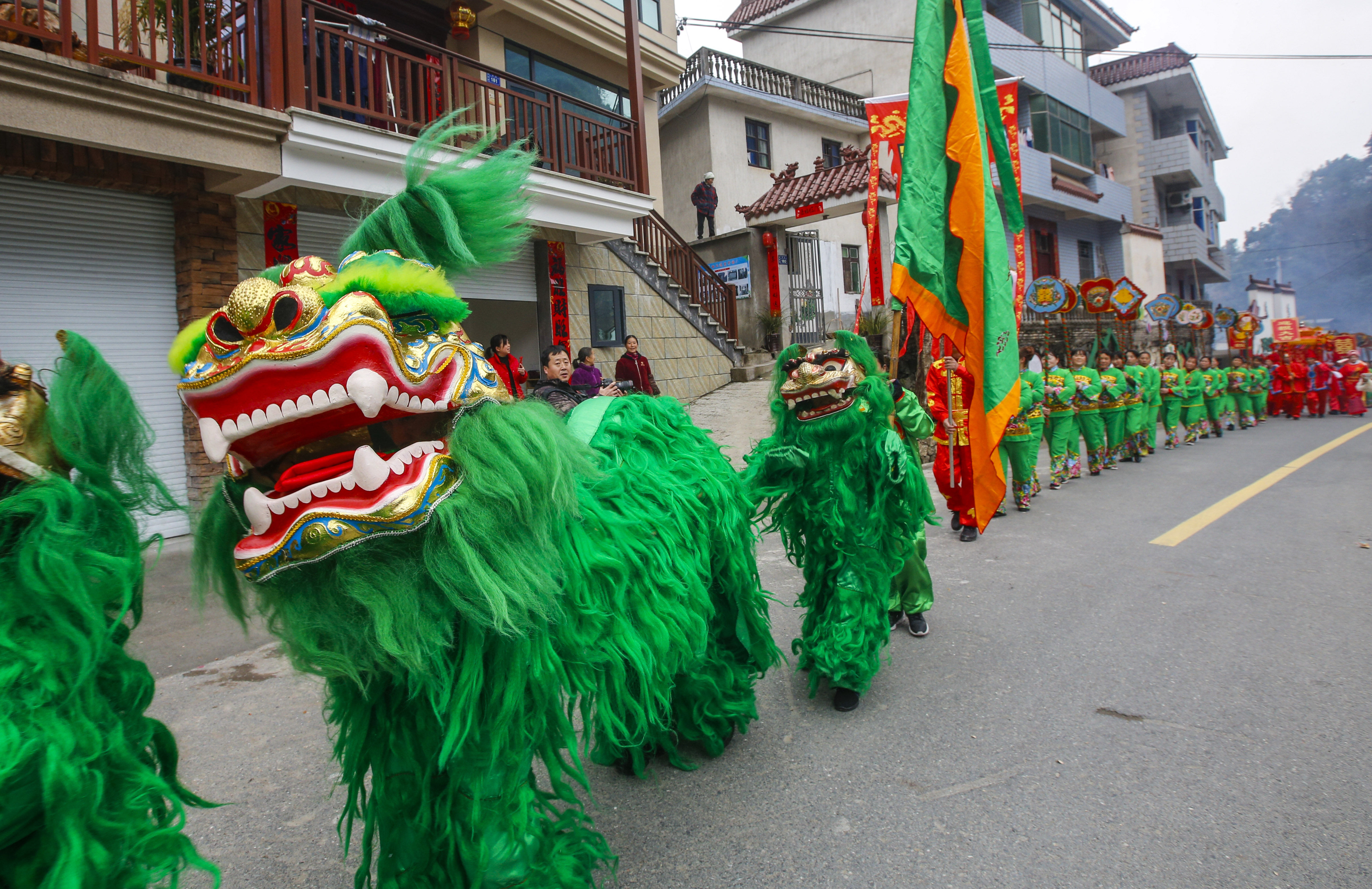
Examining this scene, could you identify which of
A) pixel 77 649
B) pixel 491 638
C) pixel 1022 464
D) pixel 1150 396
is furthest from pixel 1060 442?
pixel 77 649

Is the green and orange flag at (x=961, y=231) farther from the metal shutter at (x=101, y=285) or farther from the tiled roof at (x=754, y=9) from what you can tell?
the tiled roof at (x=754, y=9)

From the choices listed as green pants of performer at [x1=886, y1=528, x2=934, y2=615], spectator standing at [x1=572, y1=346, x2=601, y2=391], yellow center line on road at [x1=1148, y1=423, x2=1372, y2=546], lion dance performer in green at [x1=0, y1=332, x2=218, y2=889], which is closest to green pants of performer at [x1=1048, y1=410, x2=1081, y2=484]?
yellow center line on road at [x1=1148, y1=423, x2=1372, y2=546]

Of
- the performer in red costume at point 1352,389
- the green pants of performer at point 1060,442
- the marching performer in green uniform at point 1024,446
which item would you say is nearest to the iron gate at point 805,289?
the green pants of performer at point 1060,442

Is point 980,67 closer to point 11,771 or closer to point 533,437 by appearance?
point 533,437

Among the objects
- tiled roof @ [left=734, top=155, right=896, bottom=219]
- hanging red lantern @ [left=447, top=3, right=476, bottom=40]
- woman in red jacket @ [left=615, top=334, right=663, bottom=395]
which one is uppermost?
hanging red lantern @ [left=447, top=3, right=476, bottom=40]

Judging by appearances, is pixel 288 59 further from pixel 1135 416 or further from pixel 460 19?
pixel 1135 416

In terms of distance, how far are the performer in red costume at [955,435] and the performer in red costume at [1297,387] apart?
47.6 feet

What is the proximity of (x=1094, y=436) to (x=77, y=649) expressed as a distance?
10000 mm

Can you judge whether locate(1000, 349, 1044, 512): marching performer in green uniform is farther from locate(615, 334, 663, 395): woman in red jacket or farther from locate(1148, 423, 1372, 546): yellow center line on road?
locate(615, 334, 663, 395): woman in red jacket

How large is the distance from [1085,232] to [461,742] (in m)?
26.8

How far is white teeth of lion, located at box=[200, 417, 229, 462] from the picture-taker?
151 cm

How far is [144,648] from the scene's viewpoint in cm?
423

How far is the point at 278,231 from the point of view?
7.18m

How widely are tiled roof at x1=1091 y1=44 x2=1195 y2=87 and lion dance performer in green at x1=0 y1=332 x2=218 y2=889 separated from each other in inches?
1178
